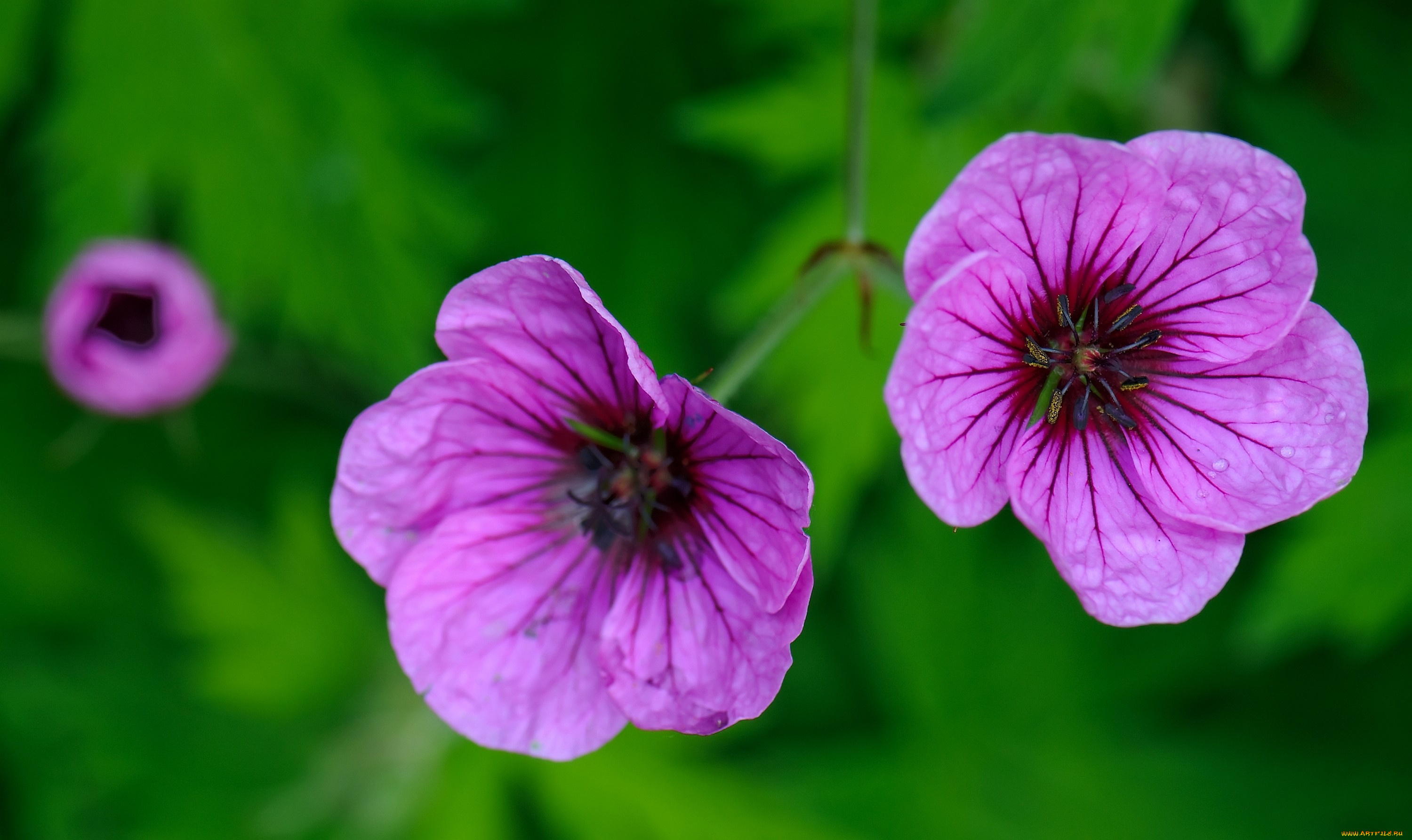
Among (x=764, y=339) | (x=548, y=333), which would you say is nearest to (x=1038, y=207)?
(x=764, y=339)

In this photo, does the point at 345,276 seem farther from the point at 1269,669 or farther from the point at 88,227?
the point at 1269,669

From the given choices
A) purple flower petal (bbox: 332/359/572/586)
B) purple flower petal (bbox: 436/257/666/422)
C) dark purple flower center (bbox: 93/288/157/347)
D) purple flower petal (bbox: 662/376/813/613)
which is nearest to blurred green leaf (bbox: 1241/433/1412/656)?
purple flower petal (bbox: 662/376/813/613)

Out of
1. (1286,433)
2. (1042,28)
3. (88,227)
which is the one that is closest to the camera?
(1286,433)

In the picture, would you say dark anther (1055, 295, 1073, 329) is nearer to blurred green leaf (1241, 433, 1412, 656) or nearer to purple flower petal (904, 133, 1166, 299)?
purple flower petal (904, 133, 1166, 299)

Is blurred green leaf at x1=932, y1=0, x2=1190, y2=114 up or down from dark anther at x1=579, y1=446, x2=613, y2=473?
up

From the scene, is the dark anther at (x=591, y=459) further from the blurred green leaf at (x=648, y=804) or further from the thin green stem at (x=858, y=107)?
the blurred green leaf at (x=648, y=804)

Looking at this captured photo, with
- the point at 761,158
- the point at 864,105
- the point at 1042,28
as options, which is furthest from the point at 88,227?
the point at 1042,28
